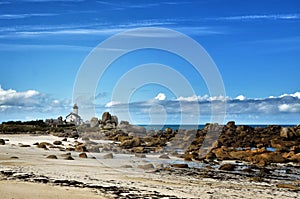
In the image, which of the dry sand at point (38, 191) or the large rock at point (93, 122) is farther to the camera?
the large rock at point (93, 122)

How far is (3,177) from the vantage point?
16.0m

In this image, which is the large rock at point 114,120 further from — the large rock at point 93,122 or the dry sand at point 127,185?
the dry sand at point 127,185

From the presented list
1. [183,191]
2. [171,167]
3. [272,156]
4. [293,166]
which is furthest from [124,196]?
[272,156]

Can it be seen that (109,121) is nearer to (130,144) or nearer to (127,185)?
(130,144)

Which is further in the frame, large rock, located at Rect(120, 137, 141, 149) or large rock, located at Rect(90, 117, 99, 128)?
large rock, located at Rect(90, 117, 99, 128)

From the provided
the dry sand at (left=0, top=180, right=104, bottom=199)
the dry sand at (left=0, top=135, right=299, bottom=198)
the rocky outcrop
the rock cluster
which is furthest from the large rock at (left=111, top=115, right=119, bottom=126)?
the dry sand at (left=0, top=180, right=104, bottom=199)

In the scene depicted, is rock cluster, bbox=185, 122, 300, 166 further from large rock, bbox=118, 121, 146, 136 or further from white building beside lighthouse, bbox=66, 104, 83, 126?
white building beside lighthouse, bbox=66, 104, 83, 126

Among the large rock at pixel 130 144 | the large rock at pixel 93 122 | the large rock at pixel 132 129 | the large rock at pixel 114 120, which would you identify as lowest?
the large rock at pixel 130 144

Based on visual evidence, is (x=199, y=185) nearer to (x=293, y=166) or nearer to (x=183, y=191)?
(x=183, y=191)

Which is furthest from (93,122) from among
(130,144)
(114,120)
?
(130,144)

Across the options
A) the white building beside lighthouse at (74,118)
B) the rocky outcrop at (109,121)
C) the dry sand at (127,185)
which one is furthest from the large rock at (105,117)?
the dry sand at (127,185)

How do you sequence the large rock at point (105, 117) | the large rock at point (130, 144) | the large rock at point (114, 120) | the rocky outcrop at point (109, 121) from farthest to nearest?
the large rock at point (105, 117) < the large rock at point (114, 120) < the rocky outcrop at point (109, 121) < the large rock at point (130, 144)

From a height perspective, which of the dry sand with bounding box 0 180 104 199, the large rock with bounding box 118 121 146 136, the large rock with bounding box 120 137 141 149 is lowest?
the dry sand with bounding box 0 180 104 199

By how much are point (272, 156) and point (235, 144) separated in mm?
17644
